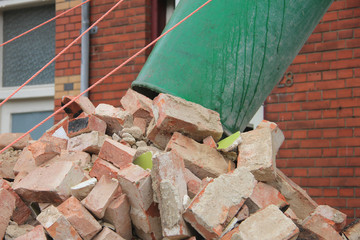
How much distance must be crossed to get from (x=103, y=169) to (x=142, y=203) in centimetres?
31

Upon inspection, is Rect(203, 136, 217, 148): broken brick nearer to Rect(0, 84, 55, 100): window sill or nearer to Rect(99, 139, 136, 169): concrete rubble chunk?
Rect(99, 139, 136, 169): concrete rubble chunk

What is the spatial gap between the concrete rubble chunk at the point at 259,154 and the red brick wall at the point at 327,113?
201cm

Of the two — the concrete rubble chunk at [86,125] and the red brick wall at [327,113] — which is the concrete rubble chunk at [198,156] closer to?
the concrete rubble chunk at [86,125]

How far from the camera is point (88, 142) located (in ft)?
9.10

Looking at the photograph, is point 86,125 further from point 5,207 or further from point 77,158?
point 5,207

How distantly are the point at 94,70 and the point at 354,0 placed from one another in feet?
8.54

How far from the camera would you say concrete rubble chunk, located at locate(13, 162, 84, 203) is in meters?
2.34

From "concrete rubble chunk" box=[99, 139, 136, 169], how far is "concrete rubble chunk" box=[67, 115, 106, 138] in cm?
25

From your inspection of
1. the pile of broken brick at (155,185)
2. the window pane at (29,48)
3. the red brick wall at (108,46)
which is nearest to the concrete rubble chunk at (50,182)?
the pile of broken brick at (155,185)

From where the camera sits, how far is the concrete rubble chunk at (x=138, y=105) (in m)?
3.00

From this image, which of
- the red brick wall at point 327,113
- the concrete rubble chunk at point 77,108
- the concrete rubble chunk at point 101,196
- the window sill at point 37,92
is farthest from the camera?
the window sill at point 37,92

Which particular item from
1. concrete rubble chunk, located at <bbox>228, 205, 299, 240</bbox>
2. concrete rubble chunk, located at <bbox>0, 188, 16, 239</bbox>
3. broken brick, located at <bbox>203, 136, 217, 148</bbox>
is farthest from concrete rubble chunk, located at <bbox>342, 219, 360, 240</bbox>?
concrete rubble chunk, located at <bbox>0, 188, 16, 239</bbox>

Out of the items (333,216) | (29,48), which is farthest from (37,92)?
(333,216)

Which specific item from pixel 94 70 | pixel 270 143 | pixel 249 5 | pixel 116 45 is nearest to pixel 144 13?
pixel 116 45
